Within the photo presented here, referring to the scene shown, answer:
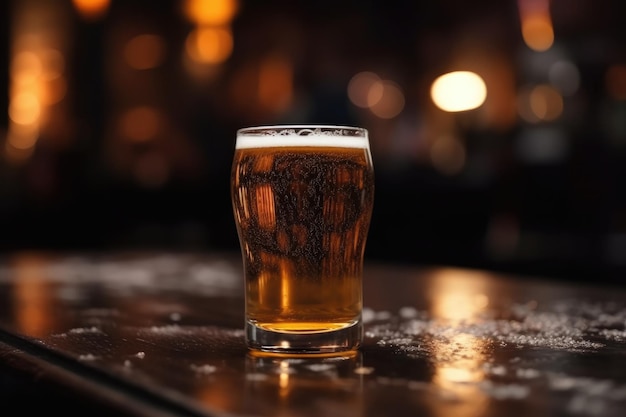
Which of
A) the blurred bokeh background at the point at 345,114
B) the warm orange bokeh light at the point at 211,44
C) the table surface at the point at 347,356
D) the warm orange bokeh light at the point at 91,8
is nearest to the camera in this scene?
the table surface at the point at 347,356

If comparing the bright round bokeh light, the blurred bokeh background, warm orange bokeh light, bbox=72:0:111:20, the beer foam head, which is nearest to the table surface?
the beer foam head

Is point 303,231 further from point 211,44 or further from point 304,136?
point 211,44

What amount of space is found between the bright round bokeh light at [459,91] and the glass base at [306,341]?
4.09m

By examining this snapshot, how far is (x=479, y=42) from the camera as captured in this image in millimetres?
4680

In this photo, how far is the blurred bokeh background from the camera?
4.21 metres

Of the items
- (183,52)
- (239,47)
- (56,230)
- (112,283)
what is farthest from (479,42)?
(112,283)

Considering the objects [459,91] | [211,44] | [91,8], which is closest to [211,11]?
[211,44]

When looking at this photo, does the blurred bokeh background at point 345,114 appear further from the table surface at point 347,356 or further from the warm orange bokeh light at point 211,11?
the table surface at point 347,356

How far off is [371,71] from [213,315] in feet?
13.3

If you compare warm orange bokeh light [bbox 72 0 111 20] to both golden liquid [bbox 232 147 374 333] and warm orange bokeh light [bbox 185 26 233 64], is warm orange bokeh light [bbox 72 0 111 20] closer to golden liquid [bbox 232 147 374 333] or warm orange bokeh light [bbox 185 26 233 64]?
warm orange bokeh light [bbox 185 26 233 64]

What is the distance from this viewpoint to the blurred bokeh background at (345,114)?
13.8 feet

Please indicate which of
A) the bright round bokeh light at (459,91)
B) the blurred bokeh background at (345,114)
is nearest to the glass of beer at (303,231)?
the blurred bokeh background at (345,114)

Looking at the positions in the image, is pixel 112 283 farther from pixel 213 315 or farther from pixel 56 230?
pixel 56 230

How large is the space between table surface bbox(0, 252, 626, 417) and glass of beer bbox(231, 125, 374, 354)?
0.12 ft
